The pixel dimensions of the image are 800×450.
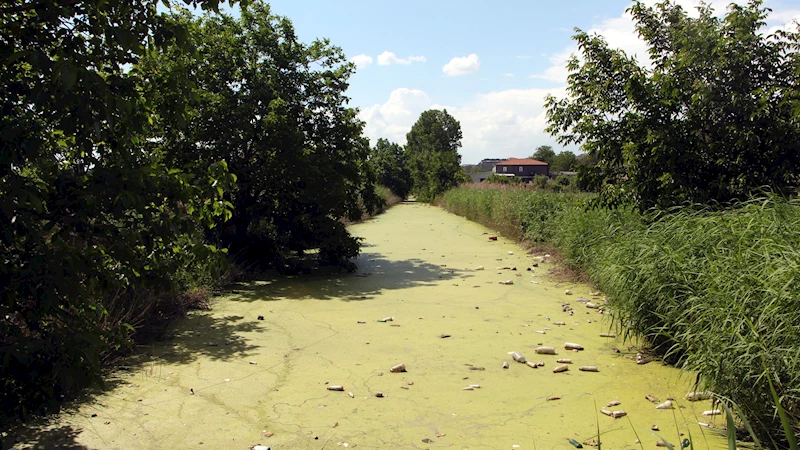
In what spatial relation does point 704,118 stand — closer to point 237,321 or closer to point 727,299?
point 727,299

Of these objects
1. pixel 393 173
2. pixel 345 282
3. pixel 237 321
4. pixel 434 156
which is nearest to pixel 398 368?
pixel 237 321

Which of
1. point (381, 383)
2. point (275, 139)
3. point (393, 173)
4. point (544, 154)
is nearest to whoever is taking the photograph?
point (381, 383)

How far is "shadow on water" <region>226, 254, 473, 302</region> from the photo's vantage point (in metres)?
9.40

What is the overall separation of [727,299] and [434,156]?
3967cm

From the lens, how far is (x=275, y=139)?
33.7 ft

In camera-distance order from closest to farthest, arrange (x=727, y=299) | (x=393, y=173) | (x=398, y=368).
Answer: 1. (x=727, y=299)
2. (x=398, y=368)
3. (x=393, y=173)

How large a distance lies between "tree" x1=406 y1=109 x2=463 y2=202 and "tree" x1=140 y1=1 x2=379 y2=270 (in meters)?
27.3

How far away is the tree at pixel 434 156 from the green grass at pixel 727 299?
31.6 m

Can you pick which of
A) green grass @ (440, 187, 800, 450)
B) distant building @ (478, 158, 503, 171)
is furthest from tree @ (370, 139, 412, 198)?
distant building @ (478, 158, 503, 171)

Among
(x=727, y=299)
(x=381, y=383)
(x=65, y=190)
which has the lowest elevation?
(x=381, y=383)

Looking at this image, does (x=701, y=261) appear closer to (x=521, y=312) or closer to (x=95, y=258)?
(x=521, y=312)

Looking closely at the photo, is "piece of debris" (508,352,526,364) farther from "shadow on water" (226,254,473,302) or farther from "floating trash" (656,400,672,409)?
"shadow on water" (226,254,473,302)

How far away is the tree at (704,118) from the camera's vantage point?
7.66 m

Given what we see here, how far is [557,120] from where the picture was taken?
929 cm
